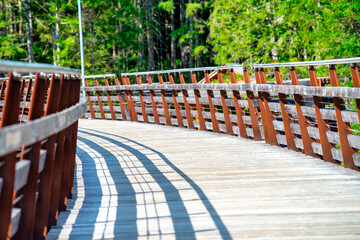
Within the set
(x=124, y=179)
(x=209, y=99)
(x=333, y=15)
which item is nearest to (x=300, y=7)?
(x=333, y=15)

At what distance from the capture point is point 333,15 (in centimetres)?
2925

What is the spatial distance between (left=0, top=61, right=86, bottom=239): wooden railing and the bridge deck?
503mm

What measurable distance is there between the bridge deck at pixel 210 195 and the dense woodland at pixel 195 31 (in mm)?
19610

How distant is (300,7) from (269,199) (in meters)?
26.4

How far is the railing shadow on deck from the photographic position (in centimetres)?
482

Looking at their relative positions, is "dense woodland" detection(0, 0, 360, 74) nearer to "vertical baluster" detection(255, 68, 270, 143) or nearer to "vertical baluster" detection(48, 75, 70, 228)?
"vertical baluster" detection(255, 68, 270, 143)

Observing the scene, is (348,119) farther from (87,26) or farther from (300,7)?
(87,26)

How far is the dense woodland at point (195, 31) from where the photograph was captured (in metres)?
30.5

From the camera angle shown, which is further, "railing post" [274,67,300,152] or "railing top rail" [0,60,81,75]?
"railing post" [274,67,300,152]

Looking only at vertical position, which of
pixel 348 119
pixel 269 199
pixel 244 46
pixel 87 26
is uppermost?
pixel 87 26

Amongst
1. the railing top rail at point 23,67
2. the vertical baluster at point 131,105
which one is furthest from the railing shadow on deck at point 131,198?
the vertical baluster at point 131,105

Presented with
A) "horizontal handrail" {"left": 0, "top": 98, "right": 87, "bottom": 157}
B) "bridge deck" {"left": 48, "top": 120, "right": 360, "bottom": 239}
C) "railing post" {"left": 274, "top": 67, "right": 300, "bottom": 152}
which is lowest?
"bridge deck" {"left": 48, "top": 120, "right": 360, "bottom": 239}

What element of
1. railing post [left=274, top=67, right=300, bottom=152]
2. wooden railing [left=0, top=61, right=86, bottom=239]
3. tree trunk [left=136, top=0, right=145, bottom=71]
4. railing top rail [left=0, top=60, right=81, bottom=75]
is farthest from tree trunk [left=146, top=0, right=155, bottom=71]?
railing top rail [left=0, top=60, right=81, bottom=75]

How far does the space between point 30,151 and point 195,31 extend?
4401 centimetres
